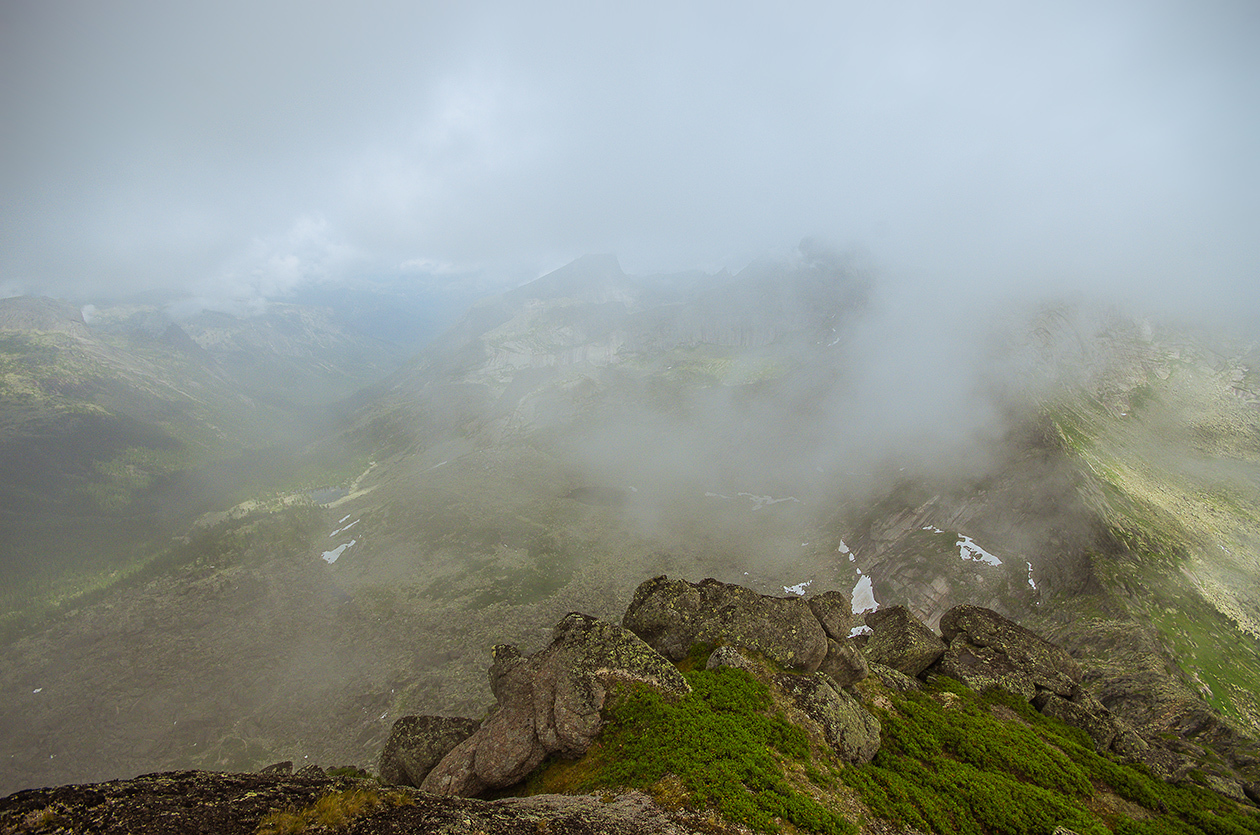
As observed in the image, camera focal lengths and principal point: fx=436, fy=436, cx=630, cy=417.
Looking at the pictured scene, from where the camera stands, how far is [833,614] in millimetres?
28438

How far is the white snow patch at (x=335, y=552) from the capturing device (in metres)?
93.9

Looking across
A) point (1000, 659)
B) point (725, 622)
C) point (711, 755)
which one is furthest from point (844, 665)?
point (711, 755)

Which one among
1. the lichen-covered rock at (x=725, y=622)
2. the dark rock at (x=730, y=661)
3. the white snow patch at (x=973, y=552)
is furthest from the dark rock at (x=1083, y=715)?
the white snow patch at (x=973, y=552)

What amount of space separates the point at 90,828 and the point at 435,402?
195m

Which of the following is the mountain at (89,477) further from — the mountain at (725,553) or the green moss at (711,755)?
the green moss at (711,755)

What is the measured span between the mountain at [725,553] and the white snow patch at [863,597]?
0.58 metres

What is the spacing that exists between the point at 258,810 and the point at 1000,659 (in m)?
38.1

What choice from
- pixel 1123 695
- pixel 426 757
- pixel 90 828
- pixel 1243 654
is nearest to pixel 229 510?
pixel 426 757

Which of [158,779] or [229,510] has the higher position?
[158,779]

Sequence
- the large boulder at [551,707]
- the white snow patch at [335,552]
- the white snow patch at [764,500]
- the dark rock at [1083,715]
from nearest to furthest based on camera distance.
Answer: the large boulder at [551,707] → the dark rock at [1083,715] → the white snow patch at [335,552] → the white snow patch at [764,500]

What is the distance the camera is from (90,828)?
920 cm

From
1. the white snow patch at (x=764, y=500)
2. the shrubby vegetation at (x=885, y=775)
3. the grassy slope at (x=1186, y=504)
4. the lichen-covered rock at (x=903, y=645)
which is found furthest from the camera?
the white snow patch at (x=764, y=500)

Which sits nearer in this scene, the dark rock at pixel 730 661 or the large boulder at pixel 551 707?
the large boulder at pixel 551 707

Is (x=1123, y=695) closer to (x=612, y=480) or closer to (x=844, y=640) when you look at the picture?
(x=844, y=640)
